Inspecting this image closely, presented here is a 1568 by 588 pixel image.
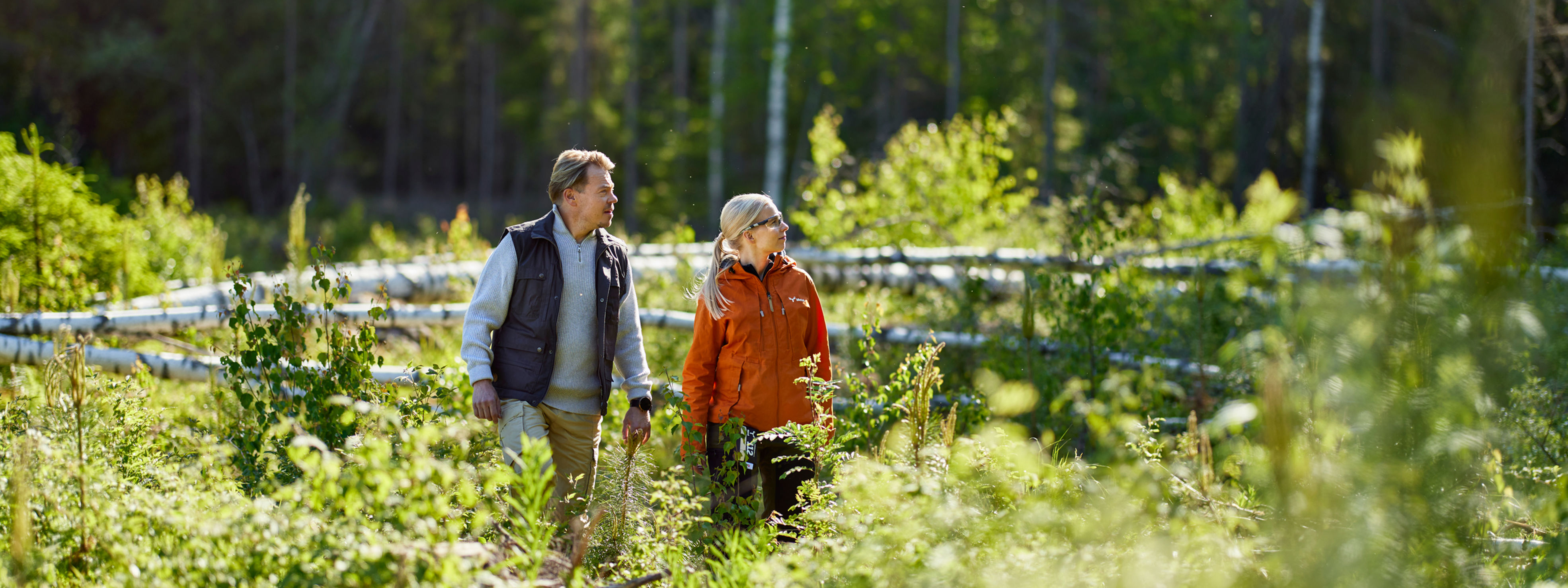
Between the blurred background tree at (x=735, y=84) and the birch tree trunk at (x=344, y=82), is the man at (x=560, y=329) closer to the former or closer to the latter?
the blurred background tree at (x=735, y=84)

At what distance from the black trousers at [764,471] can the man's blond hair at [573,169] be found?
4.05ft

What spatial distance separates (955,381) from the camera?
21.6 feet

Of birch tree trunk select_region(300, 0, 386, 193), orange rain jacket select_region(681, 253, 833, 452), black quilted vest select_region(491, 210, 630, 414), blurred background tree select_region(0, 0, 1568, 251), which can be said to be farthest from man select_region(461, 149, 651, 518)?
birch tree trunk select_region(300, 0, 386, 193)

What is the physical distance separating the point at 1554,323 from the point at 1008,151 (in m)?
8.56

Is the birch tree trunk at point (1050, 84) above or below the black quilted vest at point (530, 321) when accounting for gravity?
above

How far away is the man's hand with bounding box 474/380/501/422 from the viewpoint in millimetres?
3613

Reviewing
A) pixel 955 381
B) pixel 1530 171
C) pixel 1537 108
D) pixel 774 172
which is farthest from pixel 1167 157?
pixel 955 381

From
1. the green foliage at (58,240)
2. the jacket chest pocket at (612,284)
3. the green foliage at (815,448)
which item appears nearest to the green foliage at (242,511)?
the jacket chest pocket at (612,284)

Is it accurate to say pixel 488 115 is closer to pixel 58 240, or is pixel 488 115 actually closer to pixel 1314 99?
pixel 1314 99

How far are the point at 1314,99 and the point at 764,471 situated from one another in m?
20.7

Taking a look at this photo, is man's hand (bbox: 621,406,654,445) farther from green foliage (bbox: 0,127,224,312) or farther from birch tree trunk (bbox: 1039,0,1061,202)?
birch tree trunk (bbox: 1039,0,1061,202)

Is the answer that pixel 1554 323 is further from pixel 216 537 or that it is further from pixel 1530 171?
pixel 1530 171

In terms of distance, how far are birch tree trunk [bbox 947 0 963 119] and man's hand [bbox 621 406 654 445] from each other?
21416mm

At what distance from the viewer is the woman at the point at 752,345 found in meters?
4.17
